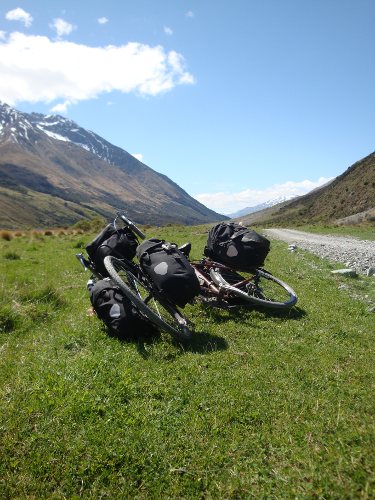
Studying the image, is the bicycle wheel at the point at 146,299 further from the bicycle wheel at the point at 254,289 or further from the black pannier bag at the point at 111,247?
the bicycle wheel at the point at 254,289

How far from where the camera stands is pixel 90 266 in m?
10.8

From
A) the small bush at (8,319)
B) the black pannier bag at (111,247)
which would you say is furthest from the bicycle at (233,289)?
the small bush at (8,319)

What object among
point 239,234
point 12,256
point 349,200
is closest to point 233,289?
point 239,234

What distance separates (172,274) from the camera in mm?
8148

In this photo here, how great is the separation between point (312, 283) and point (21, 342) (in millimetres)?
9753

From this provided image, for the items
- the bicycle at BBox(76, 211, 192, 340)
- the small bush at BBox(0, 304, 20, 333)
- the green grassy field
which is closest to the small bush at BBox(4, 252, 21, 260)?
the bicycle at BBox(76, 211, 192, 340)

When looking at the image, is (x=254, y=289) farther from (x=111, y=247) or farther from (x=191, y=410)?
(x=191, y=410)

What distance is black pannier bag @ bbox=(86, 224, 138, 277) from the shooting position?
1041cm

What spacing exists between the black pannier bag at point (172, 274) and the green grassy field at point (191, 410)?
0.96 m

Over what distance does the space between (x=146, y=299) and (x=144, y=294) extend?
175cm

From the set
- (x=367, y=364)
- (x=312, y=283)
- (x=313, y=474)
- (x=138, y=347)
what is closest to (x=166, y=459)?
(x=313, y=474)

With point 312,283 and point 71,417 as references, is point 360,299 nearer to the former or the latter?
point 312,283

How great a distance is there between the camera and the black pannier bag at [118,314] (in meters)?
7.79

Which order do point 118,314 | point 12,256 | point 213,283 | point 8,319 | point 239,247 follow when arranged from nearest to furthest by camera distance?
1. point 118,314
2. point 8,319
3. point 213,283
4. point 239,247
5. point 12,256
